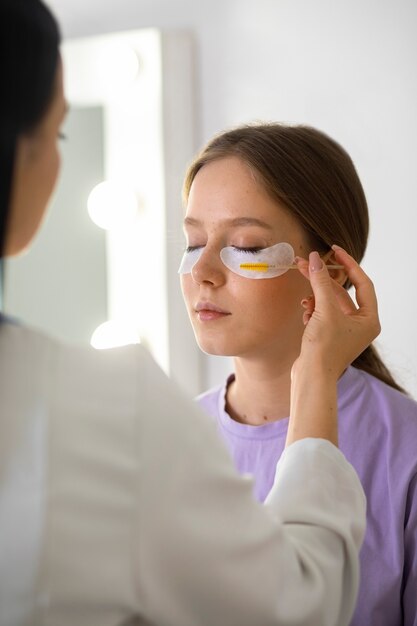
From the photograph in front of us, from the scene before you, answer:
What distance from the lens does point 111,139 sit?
165cm

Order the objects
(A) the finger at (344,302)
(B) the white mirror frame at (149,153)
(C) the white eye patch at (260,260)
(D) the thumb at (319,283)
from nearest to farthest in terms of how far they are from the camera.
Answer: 1. (D) the thumb at (319,283)
2. (A) the finger at (344,302)
3. (C) the white eye patch at (260,260)
4. (B) the white mirror frame at (149,153)

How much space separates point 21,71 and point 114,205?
1.12 meters

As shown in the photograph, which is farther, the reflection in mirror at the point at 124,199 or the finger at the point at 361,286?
the reflection in mirror at the point at 124,199

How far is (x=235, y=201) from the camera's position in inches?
42.9

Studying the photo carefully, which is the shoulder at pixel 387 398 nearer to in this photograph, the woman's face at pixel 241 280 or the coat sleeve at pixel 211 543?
the woman's face at pixel 241 280

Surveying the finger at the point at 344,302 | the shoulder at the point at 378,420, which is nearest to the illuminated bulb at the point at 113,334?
the shoulder at the point at 378,420

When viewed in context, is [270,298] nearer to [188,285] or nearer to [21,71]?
[188,285]

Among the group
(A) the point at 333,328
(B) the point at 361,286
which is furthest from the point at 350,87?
(A) the point at 333,328

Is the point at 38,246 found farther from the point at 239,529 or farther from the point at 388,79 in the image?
the point at 239,529

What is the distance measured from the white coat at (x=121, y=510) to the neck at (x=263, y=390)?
530mm

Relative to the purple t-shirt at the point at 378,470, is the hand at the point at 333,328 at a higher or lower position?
higher

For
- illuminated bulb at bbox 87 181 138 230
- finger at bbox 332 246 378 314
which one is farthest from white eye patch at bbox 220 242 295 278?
illuminated bulb at bbox 87 181 138 230

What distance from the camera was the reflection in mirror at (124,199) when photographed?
1.58m

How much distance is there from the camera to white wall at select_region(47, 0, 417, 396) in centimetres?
133
